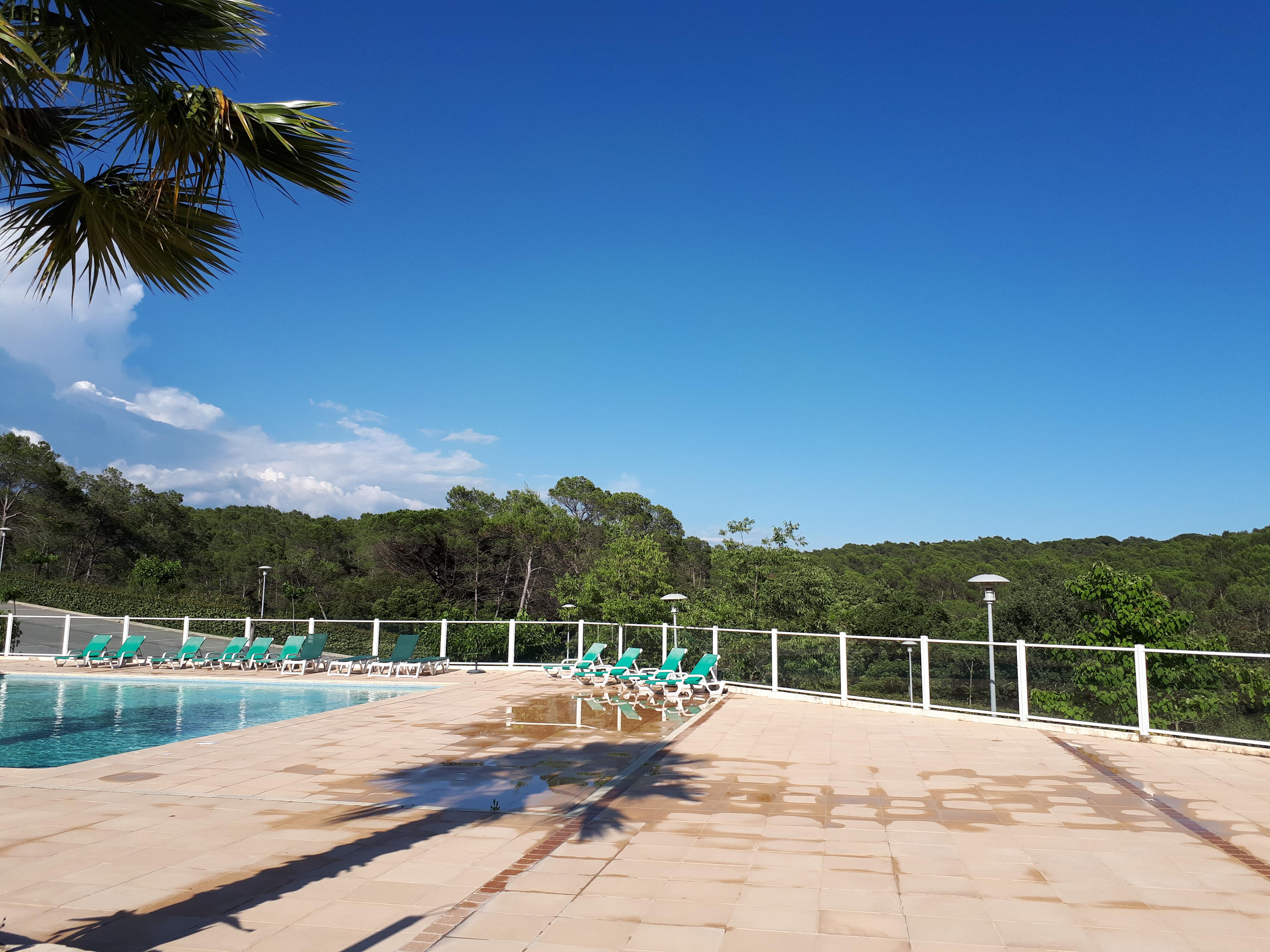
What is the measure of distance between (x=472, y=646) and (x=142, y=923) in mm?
14235

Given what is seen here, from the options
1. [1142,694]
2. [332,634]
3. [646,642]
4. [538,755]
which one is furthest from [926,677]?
[332,634]

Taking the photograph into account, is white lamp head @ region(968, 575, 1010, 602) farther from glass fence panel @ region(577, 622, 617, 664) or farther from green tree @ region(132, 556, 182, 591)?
green tree @ region(132, 556, 182, 591)

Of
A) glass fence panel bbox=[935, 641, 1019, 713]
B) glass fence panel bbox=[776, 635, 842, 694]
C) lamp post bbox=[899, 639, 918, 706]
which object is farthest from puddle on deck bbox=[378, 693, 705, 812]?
glass fence panel bbox=[935, 641, 1019, 713]

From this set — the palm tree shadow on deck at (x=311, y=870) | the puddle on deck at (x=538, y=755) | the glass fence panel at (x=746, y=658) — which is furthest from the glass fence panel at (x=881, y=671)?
the palm tree shadow on deck at (x=311, y=870)

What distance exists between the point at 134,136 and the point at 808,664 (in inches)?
452

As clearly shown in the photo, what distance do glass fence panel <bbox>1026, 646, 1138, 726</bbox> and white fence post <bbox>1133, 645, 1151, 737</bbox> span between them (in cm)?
195

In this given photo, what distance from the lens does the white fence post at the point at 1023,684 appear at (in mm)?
9820

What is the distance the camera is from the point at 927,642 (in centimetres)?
1097

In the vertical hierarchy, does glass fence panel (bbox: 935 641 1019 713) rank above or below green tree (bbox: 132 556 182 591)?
below

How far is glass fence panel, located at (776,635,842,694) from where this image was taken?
12.4 meters

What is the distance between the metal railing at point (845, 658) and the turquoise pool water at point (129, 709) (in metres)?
2.65

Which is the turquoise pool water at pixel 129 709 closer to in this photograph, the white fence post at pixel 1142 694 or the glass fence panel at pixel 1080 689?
the glass fence panel at pixel 1080 689

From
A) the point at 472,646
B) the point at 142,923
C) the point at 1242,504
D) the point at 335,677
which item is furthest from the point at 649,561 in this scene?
the point at 1242,504

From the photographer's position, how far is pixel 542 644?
17016mm
